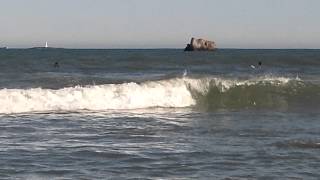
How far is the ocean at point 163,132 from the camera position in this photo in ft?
28.6

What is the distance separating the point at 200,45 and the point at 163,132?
9914 centimetres

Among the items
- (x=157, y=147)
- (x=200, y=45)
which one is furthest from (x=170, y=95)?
(x=200, y=45)

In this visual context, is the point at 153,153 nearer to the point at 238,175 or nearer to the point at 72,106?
the point at 238,175

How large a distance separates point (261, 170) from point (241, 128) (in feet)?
14.9

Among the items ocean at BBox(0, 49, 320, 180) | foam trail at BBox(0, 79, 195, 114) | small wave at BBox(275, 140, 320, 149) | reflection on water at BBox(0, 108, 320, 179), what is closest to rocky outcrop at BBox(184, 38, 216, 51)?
ocean at BBox(0, 49, 320, 180)

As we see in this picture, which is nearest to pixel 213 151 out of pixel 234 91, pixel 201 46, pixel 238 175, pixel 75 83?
pixel 238 175

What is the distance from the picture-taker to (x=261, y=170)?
28.4 feet

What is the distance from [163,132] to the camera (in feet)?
40.8

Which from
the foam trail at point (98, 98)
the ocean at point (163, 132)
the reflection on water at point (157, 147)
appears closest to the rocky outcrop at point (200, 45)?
the ocean at point (163, 132)

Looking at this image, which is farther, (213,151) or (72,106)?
(72,106)

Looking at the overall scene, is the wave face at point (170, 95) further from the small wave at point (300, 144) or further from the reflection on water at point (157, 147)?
the small wave at point (300, 144)

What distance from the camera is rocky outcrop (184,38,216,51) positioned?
4336 inches

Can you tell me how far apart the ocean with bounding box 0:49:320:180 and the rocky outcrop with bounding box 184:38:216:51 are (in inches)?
3423

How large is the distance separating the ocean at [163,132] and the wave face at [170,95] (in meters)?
0.03
